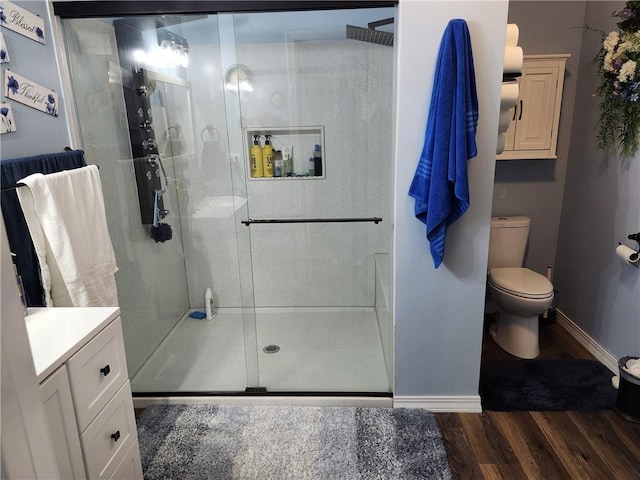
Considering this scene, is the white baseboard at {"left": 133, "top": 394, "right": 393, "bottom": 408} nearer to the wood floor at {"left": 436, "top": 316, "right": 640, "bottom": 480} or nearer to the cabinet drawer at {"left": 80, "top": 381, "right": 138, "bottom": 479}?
the wood floor at {"left": 436, "top": 316, "right": 640, "bottom": 480}

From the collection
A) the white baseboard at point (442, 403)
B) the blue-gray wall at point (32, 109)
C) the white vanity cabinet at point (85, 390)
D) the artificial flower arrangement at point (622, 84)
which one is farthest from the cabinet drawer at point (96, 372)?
the artificial flower arrangement at point (622, 84)

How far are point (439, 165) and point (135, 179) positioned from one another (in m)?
1.76

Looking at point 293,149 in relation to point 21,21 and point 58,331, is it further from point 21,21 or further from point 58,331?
point 58,331

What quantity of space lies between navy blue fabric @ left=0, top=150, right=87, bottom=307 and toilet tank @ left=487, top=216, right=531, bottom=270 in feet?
8.59

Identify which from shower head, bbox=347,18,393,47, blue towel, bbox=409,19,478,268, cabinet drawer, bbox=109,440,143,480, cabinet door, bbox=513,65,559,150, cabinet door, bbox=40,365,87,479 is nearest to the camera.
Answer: cabinet door, bbox=40,365,87,479

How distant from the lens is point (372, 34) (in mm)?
2275

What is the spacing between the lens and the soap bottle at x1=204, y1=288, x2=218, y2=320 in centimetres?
302

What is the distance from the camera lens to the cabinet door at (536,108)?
282 cm

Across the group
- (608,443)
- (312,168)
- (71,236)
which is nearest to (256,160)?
(312,168)

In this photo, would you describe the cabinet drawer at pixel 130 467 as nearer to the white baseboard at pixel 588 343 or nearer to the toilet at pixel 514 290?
the toilet at pixel 514 290

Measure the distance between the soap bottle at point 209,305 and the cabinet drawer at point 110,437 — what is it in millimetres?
1386

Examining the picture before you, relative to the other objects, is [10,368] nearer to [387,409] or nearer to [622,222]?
[387,409]

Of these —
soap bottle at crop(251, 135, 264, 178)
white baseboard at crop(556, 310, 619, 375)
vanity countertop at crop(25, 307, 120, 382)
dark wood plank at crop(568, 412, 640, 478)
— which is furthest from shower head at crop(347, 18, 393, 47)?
white baseboard at crop(556, 310, 619, 375)

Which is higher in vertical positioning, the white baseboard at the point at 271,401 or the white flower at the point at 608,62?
the white flower at the point at 608,62
